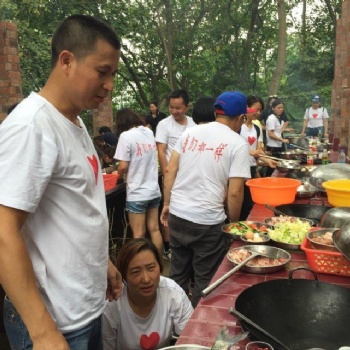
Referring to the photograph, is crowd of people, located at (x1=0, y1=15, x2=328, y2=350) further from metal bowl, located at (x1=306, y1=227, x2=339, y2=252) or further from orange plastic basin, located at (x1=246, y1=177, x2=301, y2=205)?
orange plastic basin, located at (x1=246, y1=177, x2=301, y2=205)

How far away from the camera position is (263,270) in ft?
7.27

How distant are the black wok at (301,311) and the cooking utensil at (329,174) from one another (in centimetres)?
197

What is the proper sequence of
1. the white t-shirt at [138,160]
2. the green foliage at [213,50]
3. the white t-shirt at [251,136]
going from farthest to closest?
the green foliage at [213,50] < the white t-shirt at [251,136] < the white t-shirt at [138,160]

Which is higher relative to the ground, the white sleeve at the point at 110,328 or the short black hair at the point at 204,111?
the short black hair at the point at 204,111

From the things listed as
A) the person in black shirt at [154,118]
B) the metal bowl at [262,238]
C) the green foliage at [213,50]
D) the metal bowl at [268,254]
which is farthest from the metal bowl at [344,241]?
the green foliage at [213,50]

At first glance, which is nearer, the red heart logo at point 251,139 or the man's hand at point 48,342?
the man's hand at point 48,342

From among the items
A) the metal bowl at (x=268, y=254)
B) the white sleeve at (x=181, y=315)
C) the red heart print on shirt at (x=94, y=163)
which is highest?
the red heart print on shirt at (x=94, y=163)

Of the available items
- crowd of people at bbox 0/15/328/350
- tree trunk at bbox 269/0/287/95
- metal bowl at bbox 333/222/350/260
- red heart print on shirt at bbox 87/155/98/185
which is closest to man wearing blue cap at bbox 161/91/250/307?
crowd of people at bbox 0/15/328/350

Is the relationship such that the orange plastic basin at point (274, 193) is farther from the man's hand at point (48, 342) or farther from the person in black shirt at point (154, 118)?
the person in black shirt at point (154, 118)

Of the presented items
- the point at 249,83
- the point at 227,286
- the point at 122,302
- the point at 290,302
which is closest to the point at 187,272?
the point at 122,302

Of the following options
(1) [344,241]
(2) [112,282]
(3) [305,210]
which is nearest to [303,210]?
(3) [305,210]

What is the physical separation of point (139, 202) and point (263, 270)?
8.80 ft

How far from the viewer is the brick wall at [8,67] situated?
5219 millimetres

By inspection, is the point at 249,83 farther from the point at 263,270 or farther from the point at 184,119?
the point at 263,270
